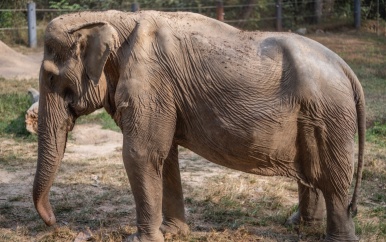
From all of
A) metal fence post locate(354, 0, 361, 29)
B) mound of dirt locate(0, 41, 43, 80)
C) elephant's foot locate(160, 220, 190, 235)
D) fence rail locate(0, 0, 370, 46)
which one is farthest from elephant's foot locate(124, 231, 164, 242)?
metal fence post locate(354, 0, 361, 29)

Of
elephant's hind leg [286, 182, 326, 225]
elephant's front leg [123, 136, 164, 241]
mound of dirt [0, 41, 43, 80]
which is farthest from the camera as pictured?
mound of dirt [0, 41, 43, 80]

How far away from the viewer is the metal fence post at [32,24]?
1689cm

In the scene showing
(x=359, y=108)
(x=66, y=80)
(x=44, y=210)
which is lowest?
(x=44, y=210)

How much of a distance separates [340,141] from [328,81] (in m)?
0.42

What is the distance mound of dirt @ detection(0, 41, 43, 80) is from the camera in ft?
44.9

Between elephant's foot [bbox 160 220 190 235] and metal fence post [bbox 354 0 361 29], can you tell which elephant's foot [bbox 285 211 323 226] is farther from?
metal fence post [bbox 354 0 361 29]

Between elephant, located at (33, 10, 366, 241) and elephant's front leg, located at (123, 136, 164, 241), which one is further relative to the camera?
elephant's front leg, located at (123, 136, 164, 241)

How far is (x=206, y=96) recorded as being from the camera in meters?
4.54

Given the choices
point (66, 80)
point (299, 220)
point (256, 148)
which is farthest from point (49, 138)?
point (299, 220)

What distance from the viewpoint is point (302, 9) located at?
21.2 metres

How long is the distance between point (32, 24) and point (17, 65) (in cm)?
295

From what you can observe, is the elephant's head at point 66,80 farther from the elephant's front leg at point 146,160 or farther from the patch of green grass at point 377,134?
the patch of green grass at point 377,134

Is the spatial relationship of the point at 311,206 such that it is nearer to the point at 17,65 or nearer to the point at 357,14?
the point at 17,65

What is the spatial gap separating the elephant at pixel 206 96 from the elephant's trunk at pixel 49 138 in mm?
10
